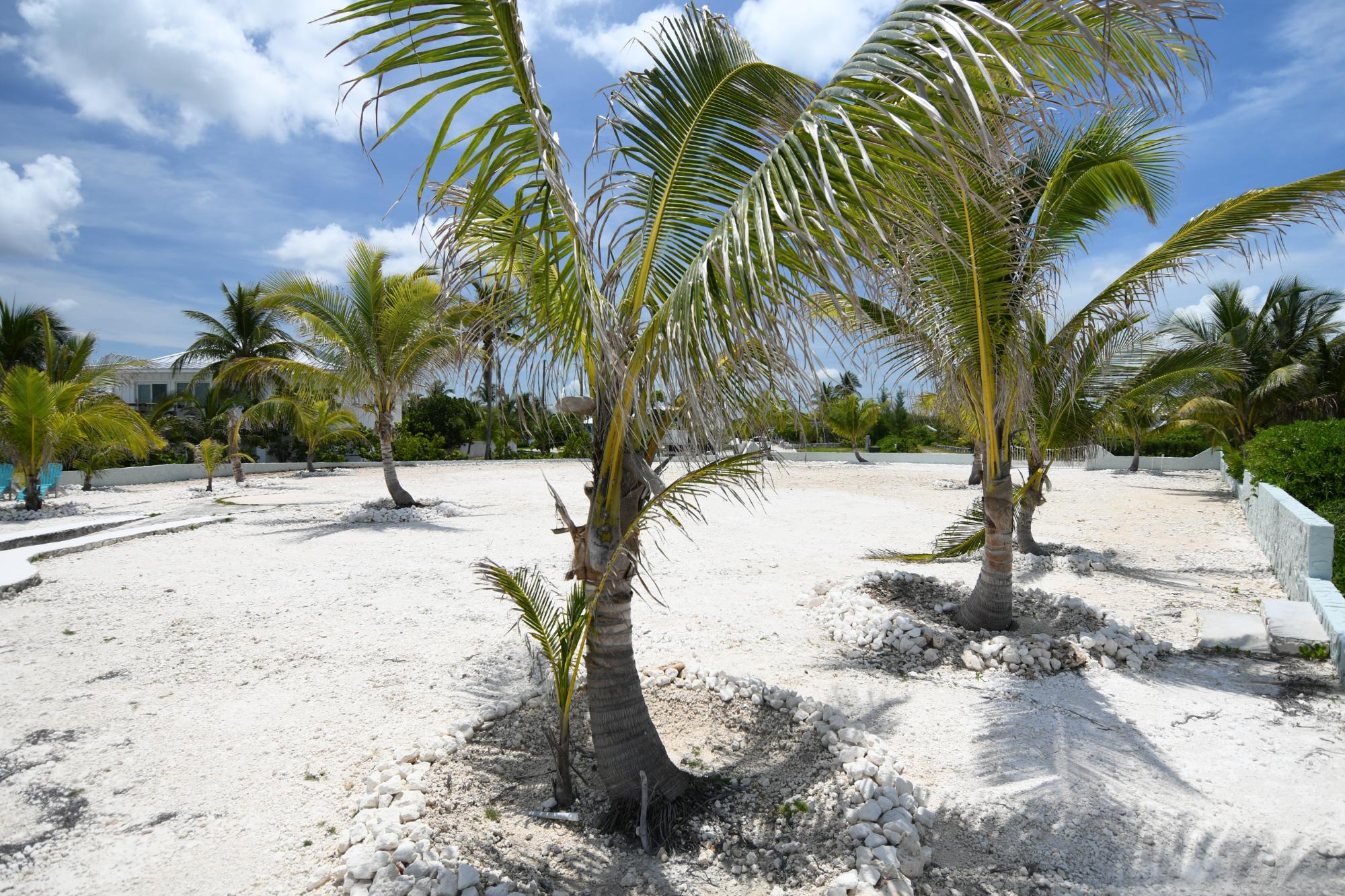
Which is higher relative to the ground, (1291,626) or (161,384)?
(161,384)

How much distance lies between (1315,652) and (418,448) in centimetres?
2780

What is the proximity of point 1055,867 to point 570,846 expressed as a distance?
2050mm

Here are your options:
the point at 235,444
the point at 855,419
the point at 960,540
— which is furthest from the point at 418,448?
the point at 960,540

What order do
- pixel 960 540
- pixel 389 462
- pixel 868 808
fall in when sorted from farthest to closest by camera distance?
pixel 389 462
pixel 960 540
pixel 868 808

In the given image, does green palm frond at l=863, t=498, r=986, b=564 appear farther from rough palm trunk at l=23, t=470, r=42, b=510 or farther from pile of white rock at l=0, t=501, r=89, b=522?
rough palm trunk at l=23, t=470, r=42, b=510

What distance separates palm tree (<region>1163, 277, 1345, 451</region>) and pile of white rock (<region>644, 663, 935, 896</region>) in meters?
16.8

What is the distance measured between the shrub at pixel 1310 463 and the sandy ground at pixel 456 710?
1.07 m

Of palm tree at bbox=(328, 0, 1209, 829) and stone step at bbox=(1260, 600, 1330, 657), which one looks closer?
palm tree at bbox=(328, 0, 1209, 829)

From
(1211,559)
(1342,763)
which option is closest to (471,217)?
(1342,763)

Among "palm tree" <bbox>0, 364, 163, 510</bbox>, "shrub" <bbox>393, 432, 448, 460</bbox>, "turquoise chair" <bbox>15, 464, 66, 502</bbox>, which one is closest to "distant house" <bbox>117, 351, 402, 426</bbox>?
"shrub" <bbox>393, 432, 448, 460</bbox>

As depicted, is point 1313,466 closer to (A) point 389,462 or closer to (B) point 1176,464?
(A) point 389,462

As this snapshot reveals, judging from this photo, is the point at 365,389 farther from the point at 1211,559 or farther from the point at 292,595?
the point at 1211,559

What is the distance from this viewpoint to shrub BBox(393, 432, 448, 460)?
28.2 meters

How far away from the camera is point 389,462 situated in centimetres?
1352
